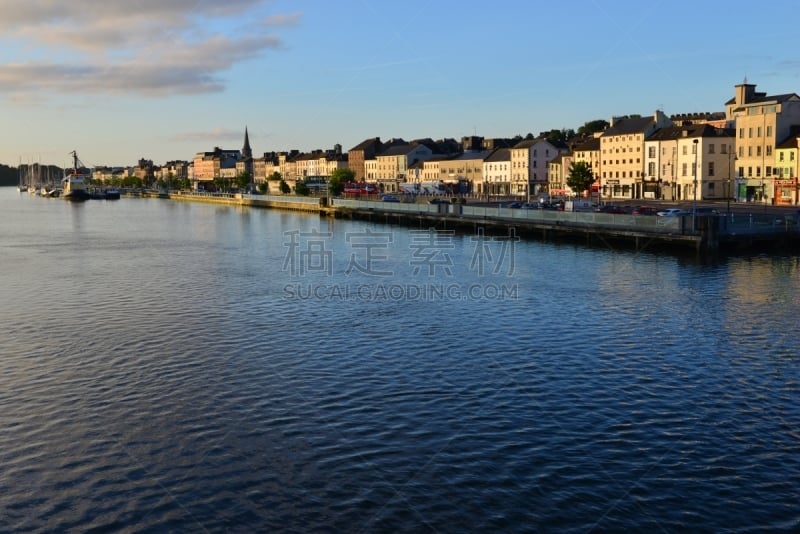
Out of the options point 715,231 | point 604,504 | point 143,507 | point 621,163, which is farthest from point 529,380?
point 621,163

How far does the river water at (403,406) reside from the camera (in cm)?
1510

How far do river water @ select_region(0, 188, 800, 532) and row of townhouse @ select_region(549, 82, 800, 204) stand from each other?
5351cm

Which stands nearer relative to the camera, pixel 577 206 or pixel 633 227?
pixel 633 227

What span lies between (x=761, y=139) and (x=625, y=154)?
98.2 feet

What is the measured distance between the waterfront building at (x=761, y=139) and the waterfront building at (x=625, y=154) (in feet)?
68.2

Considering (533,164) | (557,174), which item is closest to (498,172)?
(533,164)

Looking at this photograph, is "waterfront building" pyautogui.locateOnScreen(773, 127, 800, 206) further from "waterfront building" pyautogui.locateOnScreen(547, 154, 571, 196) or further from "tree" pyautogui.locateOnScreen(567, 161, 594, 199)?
"waterfront building" pyautogui.locateOnScreen(547, 154, 571, 196)

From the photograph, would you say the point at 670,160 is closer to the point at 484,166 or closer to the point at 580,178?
the point at 580,178

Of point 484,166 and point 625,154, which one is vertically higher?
point 625,154

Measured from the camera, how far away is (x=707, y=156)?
363 ft

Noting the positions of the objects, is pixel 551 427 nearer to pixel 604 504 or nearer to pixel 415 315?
pixel 604 504

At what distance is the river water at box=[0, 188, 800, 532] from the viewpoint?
49.5 feet

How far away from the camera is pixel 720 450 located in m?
17.6

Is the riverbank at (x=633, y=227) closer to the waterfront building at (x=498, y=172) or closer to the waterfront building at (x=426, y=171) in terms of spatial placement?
the waterfront building at (x=498, y=172)
